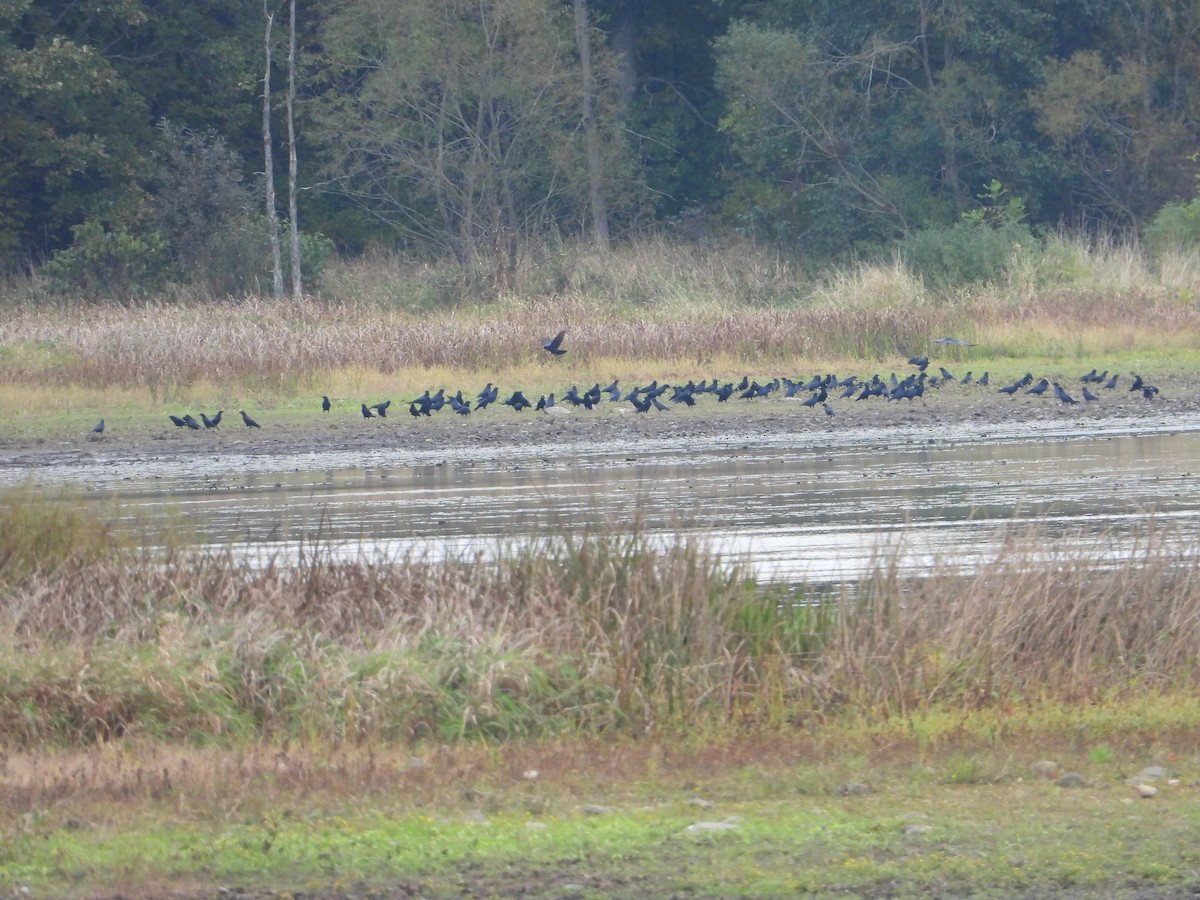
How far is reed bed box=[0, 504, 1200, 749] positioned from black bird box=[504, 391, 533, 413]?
14.5 meters

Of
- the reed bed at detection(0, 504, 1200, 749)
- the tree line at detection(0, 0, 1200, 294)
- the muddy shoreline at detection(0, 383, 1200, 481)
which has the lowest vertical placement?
the reed bed at detection(0, 504, 1200, 749)

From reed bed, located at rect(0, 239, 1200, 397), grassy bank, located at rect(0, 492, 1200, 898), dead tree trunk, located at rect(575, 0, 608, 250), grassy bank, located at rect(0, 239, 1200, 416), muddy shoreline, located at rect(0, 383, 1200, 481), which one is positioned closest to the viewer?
grassy bank, located at rect(0, 492, 1200, 898)

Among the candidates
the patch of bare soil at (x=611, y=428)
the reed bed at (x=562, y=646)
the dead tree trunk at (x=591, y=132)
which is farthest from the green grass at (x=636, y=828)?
the dead tree trunk at (x=591, y=132)

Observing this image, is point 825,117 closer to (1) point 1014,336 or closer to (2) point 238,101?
(2) point 238,101

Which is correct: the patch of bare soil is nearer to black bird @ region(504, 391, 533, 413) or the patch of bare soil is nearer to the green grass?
black bird @ region(504, 391, 533, 413)

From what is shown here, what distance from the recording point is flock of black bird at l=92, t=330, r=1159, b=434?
77.8 feet

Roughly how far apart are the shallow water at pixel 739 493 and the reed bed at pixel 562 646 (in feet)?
1.70

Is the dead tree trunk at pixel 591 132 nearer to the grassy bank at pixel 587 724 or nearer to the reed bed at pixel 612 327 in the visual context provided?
the reed bed at pixel 612 327

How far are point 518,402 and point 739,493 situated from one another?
802 cm

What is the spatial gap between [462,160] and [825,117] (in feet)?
34.9

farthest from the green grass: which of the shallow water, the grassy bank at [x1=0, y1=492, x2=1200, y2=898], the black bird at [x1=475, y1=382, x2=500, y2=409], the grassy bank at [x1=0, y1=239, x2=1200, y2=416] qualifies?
the grassy bank at [x1=0, y1=239, x2=1200, y2=416]

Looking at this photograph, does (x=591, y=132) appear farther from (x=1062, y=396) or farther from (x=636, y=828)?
(x=636, y=828)

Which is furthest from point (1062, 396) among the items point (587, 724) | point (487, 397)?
point (587, 724)

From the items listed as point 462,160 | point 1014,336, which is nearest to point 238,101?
point 462,160
